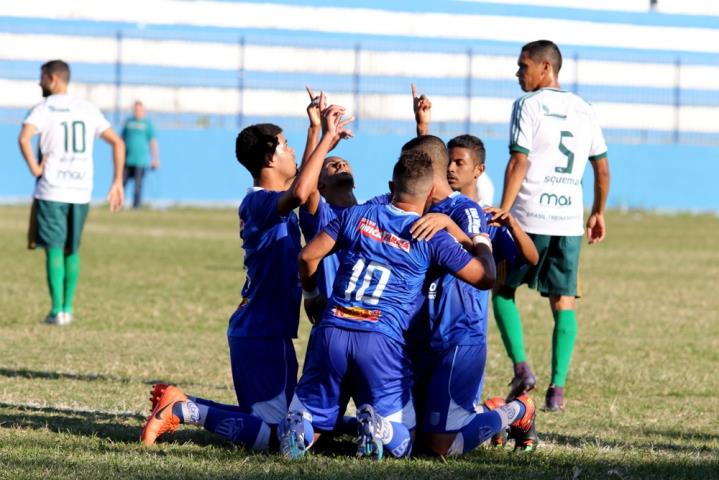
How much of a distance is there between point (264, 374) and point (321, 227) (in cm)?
72

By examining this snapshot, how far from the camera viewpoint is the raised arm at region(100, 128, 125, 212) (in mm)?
10789

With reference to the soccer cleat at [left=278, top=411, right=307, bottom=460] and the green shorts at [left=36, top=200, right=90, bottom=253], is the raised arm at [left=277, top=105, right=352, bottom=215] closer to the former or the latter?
the soccer cleat at [left=278, top=411, right=307, bottom=460]

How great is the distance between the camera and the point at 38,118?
1101 cm

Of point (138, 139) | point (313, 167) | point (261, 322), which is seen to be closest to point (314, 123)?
point (313, 167)

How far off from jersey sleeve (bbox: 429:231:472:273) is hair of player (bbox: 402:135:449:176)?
0.39m

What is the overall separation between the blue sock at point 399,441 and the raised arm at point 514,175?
2.16 meters

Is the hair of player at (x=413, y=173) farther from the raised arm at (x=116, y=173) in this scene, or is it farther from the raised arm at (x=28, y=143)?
the raised arm at (x=28, y=143)

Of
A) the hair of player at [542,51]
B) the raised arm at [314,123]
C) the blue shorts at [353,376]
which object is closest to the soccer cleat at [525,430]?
the blue shorts at [353,376]

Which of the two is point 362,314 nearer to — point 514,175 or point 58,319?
point 514,175

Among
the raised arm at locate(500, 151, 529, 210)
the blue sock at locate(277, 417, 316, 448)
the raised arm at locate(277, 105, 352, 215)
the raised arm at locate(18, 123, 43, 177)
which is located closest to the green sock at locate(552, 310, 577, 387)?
the raised arm at locate(500, 151, 529, 210)

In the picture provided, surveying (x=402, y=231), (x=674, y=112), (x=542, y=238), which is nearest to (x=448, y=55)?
(x=674, y=112)

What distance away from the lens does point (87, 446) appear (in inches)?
229

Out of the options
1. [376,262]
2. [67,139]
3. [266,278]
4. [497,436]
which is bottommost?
[497,436]

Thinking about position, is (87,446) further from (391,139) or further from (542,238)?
(391,139)
